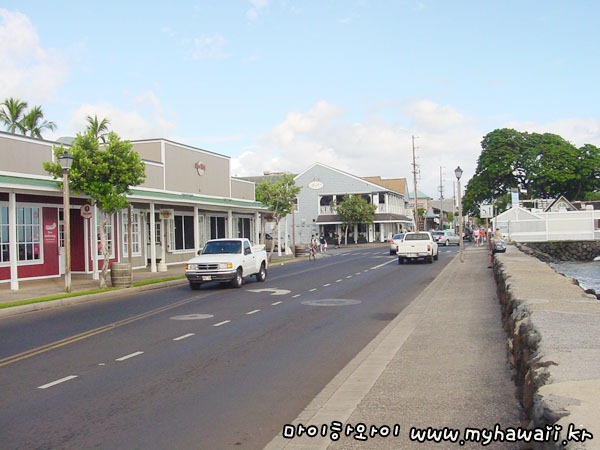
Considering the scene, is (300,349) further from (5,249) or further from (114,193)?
(5,249)

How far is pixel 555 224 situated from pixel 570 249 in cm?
296

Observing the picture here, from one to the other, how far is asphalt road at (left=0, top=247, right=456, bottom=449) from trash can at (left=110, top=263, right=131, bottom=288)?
3.63 meters

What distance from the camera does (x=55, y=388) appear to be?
8.12 metres

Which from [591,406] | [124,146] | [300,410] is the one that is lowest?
[300,410]

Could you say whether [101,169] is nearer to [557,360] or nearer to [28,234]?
[28,234]

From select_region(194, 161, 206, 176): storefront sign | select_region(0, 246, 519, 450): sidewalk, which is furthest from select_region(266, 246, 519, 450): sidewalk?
select_region(194, 161, 206, 176): storefront sign

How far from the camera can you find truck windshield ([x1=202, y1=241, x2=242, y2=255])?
23047 mm

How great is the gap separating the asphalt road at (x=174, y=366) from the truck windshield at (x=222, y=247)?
15.8ft

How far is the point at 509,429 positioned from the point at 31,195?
72.2ft

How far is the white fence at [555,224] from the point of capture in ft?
180

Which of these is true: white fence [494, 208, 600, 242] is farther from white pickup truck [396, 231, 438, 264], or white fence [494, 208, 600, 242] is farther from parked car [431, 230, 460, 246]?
white pickup truck [396, 231, 438, 264]

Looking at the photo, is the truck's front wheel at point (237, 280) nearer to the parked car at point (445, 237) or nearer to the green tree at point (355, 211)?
the parked car at point (445, 237)

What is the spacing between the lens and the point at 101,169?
69.0 ft

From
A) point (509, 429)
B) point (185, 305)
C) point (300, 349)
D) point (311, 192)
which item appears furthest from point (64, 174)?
point (311, 192)
